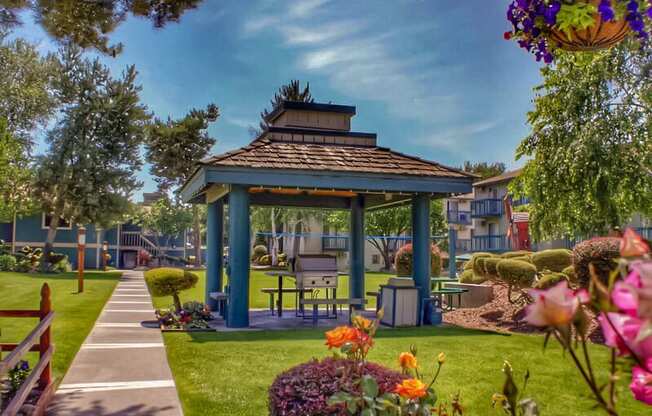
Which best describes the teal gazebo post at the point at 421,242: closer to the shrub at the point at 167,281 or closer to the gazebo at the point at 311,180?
the gazebo at the point at 311,180

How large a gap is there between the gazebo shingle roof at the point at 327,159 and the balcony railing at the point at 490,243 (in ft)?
108

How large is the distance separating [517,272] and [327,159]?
5.66m

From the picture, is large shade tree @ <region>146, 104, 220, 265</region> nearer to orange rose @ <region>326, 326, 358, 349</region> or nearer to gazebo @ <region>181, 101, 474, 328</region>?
gazebo @ <region>181, 101, 474, 328</region>

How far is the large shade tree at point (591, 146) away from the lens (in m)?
18.4

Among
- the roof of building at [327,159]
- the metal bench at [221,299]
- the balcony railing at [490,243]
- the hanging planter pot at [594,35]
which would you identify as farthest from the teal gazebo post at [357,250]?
the balcony railing at [490,243]

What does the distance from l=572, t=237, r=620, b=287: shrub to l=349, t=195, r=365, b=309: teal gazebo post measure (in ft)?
21.2

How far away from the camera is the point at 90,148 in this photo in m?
36.3

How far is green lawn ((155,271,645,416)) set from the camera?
6.50m

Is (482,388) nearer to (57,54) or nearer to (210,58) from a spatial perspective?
(210,58)

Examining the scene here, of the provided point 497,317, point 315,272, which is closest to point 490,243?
point 497,317

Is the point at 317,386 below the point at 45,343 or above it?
above

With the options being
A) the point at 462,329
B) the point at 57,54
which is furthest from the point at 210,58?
the point at 462,329

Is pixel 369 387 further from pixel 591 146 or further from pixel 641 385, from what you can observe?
pixel 591 146

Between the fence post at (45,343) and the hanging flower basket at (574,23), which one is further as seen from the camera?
the fence post at (45,343)
